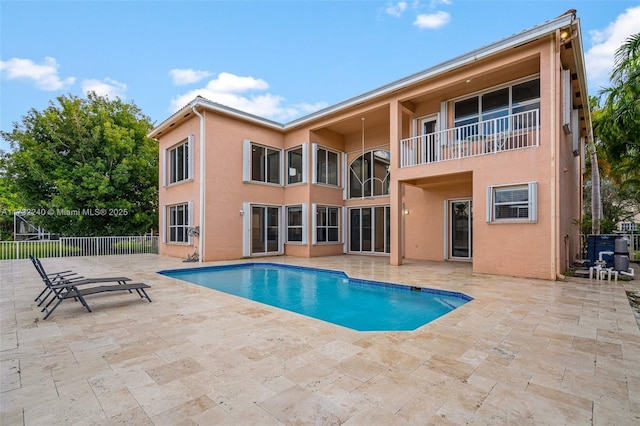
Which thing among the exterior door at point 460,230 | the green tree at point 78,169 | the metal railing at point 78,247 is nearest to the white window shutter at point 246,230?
the metal railing at point 78,247

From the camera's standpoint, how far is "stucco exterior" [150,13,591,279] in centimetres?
784

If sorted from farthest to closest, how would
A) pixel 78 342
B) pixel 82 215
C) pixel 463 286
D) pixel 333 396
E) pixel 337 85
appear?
1. pixel 337 85
2. pixel 82 215
3. pixel 463 286
4. pixel 78 342
5. pixel 333 396

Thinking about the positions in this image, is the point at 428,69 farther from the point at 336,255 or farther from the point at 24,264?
the point at 24,264

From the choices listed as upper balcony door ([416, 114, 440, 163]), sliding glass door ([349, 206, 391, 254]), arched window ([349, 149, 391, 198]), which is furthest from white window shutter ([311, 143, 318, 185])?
upper balcony door ([416, 114, 440, 163])

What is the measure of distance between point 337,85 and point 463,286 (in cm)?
2084

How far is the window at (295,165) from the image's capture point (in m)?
13.9

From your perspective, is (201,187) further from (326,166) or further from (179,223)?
(326,166)

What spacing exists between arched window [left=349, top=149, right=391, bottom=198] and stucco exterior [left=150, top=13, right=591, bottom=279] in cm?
6

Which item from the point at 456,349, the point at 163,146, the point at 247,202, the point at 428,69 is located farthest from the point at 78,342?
the point at 163,146

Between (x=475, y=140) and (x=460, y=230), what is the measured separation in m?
3.45

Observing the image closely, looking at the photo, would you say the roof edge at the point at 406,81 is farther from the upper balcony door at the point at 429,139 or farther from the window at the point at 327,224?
the window at the point at 327,224

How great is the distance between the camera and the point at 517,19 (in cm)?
1213

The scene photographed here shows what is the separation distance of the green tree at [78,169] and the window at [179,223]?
4.38 meters

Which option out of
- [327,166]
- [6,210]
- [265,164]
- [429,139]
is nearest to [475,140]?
[429,139]
